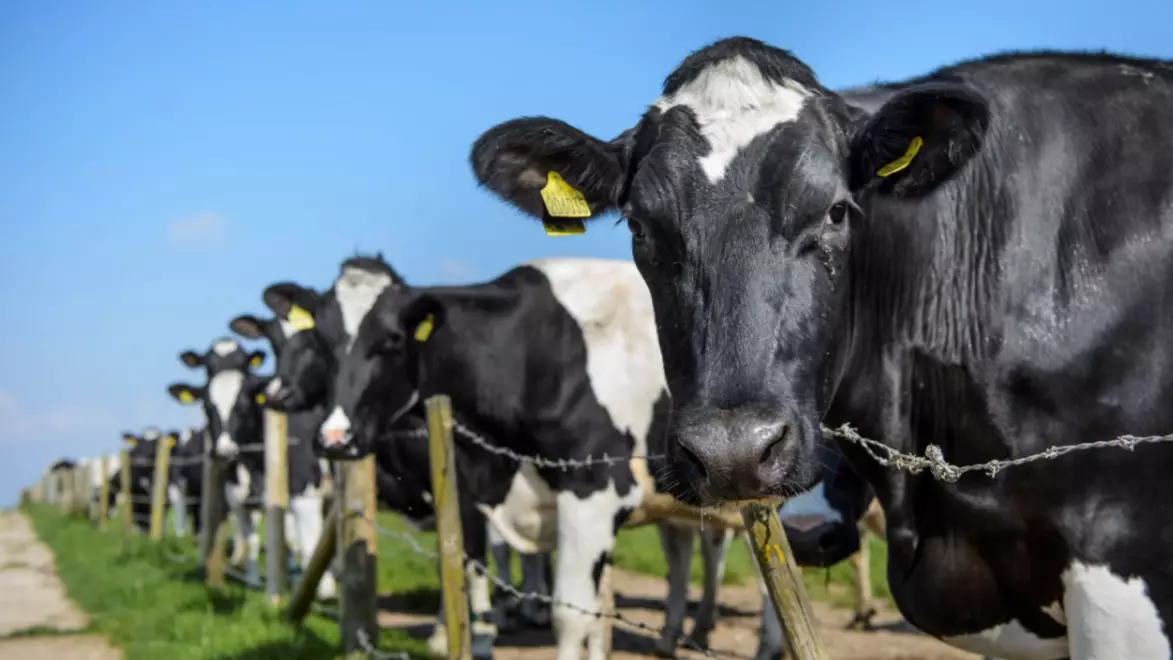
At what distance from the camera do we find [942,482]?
2889 mm

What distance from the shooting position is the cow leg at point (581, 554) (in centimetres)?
596

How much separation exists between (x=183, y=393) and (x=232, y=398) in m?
3.92

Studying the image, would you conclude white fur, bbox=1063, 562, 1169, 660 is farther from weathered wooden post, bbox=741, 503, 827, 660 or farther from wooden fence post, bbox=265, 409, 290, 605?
wooden fence post, bbox=265, 409, 290, 605

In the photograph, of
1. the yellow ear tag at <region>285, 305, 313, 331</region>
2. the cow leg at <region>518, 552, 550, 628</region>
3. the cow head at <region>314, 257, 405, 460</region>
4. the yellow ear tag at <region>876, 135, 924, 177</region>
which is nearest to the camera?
the yellow ear tag at <region>876, 135, 924, 177</region>

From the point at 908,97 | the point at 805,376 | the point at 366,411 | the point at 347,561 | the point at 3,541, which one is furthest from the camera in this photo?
the point at 3,541

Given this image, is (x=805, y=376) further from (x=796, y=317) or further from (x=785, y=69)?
(x=785, y=69)

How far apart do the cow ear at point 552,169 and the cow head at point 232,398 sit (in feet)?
29.8

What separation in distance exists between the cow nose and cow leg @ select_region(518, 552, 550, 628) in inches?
280

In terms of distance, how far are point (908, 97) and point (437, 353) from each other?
4.83m

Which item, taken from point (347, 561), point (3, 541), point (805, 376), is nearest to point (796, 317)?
point (805, 376)

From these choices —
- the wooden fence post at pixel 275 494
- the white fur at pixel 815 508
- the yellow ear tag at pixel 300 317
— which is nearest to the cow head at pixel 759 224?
the white fur at pixel 815 508

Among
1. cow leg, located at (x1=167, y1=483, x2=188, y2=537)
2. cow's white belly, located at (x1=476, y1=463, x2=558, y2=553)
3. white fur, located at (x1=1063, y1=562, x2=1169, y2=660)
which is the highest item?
white fur, located at (x1=1063, y1=562, x2=1169, y2=660)

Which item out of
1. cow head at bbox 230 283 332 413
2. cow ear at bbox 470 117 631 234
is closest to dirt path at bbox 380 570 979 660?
cow head at bbox 230 283 332 413

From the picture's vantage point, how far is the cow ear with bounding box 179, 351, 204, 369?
1419cm
